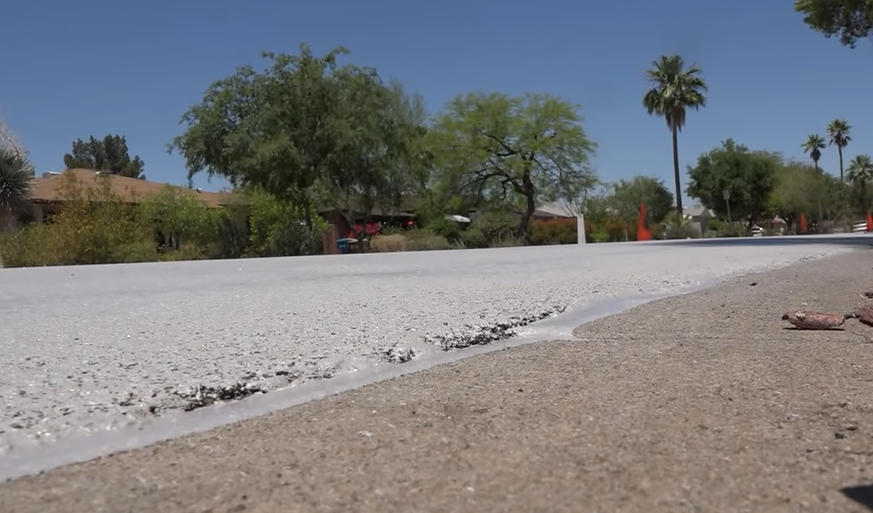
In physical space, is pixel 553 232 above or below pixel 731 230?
above

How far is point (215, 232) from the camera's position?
33875 millimetres

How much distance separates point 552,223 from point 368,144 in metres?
16.8

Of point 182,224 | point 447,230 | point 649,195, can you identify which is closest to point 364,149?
point 182,224

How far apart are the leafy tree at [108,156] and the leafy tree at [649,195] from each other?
46.1 meters

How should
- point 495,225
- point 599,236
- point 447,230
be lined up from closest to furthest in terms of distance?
point 447,230
point 495,225
point 599,236

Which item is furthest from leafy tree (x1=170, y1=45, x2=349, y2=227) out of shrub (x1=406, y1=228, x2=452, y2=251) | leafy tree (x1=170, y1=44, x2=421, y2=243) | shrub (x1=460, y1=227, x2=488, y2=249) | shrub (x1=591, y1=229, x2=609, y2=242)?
shrub (x1=591, y1=229, x2=609, y2=242)

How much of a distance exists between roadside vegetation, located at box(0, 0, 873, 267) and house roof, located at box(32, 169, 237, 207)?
1.03m

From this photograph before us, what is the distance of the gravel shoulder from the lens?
3.13 metres

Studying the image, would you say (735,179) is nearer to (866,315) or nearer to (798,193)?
(798,193)

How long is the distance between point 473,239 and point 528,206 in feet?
18.2

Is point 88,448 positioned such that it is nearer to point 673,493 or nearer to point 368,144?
point 673,493

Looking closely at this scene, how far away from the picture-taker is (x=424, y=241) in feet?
121

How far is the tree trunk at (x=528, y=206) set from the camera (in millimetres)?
44156

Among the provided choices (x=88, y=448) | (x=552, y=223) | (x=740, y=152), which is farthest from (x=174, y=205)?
(x=740, y=152)
